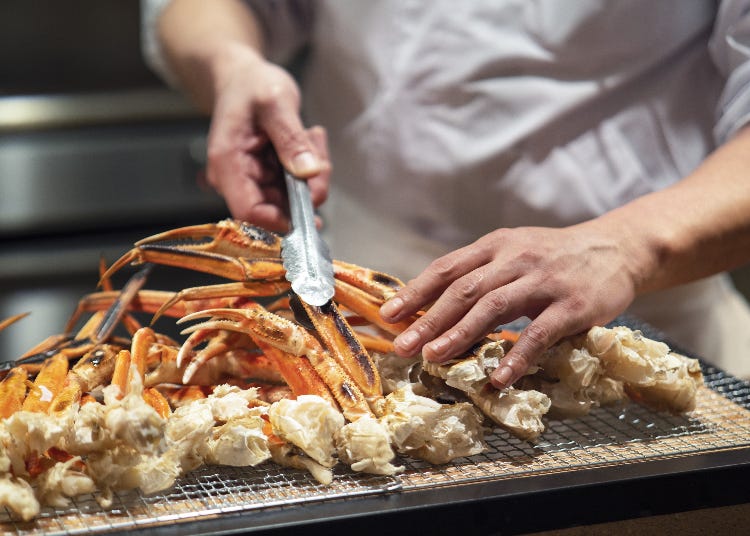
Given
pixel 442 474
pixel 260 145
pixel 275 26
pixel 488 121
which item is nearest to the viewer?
pixel 442 474

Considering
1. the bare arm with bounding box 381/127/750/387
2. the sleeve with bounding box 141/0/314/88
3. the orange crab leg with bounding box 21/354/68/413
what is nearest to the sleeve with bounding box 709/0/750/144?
the bare arm with bounding box 381/127/750/387

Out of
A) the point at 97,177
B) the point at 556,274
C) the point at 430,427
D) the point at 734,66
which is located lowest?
the point at 97,177

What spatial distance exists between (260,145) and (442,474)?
68cm

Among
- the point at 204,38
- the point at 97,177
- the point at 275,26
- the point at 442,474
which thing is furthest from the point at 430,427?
the point at 97,177

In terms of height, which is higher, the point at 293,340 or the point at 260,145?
the point at 260,145

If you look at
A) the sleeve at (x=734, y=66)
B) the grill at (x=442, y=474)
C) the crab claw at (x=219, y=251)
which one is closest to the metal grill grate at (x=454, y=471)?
the grill at (x=442, y=474)

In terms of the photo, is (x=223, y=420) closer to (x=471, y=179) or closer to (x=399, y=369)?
(x=399, y=369)

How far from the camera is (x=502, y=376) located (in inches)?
34.1

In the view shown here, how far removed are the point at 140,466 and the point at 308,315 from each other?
246 mm

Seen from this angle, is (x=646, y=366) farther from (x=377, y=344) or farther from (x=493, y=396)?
(x=377, y=344)

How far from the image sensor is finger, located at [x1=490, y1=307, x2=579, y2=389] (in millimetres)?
872

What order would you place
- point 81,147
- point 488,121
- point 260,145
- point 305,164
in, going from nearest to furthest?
1. point 305,164
2. point 260,145
3. point 488,121
4. point 81,147

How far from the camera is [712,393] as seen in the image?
110 cm

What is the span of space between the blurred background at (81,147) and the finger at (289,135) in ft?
5.08
